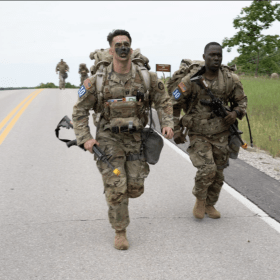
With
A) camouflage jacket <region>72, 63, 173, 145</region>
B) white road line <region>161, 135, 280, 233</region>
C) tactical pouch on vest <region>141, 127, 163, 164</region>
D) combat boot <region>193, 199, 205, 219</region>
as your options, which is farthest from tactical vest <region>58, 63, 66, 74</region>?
tactical pouch on vest <region>141, 127, 163, 164</region>

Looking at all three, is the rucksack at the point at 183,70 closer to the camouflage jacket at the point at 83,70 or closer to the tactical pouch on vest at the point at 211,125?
the tactical pouch on vest at the point at 211,125

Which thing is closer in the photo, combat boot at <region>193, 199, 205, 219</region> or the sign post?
combat boot at <region>193, 199, 205, 219</region>

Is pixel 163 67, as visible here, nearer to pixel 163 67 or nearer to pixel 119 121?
pixel 163 67

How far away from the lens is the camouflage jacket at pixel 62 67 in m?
29.4

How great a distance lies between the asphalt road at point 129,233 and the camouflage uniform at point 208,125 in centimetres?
58

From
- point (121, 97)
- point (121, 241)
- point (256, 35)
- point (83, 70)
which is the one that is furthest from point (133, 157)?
point (256, 35)

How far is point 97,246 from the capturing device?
14.5 ft

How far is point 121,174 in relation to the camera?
4426 millimetres

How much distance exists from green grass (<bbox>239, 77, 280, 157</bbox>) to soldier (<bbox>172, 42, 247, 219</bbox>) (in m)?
3.95

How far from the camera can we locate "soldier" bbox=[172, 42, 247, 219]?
5.00 meters

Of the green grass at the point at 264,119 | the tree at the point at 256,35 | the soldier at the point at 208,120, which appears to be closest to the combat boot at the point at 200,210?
the soldier at the point at 208,120

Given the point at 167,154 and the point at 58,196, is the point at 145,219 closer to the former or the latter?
the point at 58,196

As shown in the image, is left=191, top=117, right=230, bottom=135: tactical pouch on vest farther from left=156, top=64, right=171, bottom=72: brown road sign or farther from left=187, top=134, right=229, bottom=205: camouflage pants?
left=156, top=64, right=171, bottom=72: brown road sign

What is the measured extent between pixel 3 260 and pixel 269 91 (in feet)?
54.0
